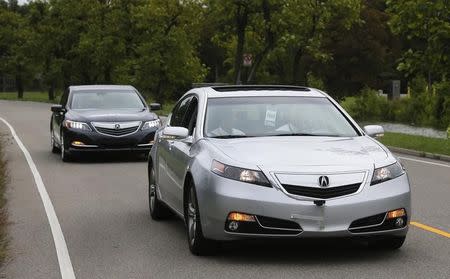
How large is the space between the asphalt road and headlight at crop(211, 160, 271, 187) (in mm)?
720

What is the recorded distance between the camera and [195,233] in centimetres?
748

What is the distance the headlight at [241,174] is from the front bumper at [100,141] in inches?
395

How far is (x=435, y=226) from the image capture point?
30.3 feet

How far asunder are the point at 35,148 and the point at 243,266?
14841 millimetres

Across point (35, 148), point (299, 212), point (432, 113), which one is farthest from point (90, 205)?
point (432, 113)

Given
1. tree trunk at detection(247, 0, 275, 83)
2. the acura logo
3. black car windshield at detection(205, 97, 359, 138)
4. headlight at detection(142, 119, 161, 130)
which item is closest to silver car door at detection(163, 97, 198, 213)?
black car windshield at detection(205, 97, 359, 138)

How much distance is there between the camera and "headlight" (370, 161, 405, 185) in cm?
713

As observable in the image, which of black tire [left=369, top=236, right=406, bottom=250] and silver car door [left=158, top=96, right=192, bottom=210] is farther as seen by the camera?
silver car door [left=158, top=96, right=192, bottom=210]

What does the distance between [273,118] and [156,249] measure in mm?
1683

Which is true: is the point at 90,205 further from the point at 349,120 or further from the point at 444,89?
the point at 444,89

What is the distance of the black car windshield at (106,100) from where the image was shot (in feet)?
60.3

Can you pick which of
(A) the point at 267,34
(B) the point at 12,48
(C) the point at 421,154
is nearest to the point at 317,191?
(C) the point at 421,154

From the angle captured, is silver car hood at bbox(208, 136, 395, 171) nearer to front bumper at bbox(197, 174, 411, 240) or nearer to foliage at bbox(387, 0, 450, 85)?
front bumper at bbox(197, 174, 411, 240)

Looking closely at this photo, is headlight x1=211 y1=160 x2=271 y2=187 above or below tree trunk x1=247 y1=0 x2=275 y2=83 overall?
below
